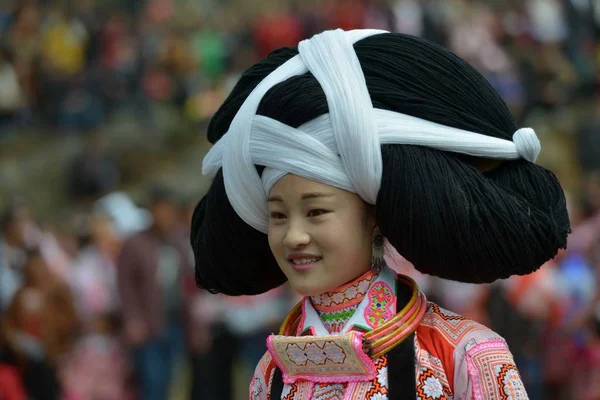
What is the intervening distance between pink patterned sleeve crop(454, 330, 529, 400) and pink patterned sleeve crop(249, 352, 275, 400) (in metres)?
0.57

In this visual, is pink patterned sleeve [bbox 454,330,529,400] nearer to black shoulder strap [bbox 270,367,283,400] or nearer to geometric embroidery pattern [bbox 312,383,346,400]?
geometric embroidery pattern [bbox 312,383,346,400]

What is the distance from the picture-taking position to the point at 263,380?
3.71 m

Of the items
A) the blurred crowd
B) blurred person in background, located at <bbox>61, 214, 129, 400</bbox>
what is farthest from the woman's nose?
blurred person in background, located at <bbox>61, 214, 129, 400</bbox>

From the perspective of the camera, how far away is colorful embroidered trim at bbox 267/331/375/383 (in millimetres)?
3371

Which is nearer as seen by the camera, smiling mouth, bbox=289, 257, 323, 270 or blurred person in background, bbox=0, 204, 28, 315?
smiling mouth, bbox=289, 257, 323, 270

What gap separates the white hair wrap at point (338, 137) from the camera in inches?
130

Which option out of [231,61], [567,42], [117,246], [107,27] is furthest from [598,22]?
[117,246]

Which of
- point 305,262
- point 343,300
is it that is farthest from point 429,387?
point 305,262

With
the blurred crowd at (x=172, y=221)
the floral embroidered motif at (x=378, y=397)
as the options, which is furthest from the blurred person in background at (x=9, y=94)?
the floral embroidered motif at (x=378, y=397)

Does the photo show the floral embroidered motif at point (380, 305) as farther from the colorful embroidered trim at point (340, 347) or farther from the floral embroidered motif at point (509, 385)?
the floral embroidered motif at point (509, 385)

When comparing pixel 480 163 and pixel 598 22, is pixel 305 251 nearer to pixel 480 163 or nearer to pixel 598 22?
pixel 480 163

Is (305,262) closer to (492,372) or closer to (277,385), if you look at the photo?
(277,385)

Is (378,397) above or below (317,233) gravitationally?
below

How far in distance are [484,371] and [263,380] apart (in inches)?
27.1
